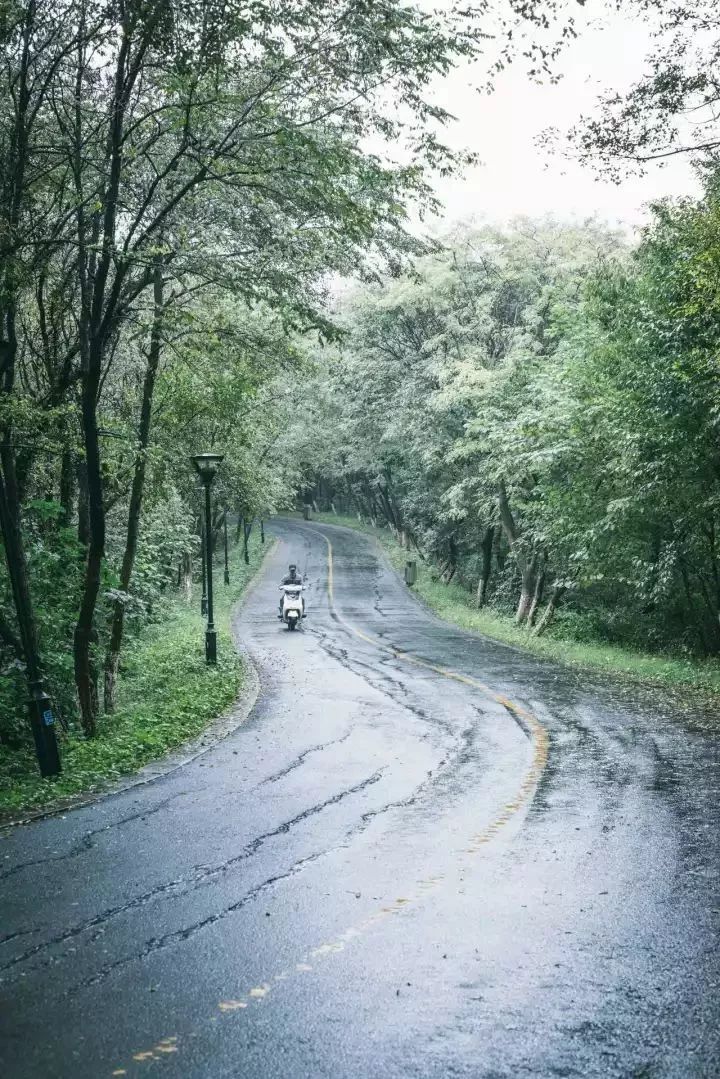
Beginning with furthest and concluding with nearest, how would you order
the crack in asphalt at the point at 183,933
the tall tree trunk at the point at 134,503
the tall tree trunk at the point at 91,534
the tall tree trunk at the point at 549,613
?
the tall tree trunk at the point at 549,613 → the tall tree trunk at the point at 134,503 → the tall tree trunk at the point at 91,534 → the crack in asphalt at the point at 183,933

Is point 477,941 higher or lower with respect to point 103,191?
lower

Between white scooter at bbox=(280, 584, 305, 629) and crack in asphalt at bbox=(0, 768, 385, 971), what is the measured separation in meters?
17.8

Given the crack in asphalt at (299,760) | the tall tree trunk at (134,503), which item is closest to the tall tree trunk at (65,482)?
the tall tree trunk at (134,503)

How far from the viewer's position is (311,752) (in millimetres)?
10938

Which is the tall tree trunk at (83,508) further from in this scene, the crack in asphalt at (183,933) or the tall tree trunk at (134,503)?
the crack in asphalt at (183,933)

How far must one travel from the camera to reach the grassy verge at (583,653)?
16922mm

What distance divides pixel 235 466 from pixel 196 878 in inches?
746

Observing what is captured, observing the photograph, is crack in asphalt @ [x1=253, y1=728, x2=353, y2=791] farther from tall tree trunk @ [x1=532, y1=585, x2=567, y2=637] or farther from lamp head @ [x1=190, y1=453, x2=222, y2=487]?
tall tree trunk @ [x1=532, y1=585, x2=567, y2=637]

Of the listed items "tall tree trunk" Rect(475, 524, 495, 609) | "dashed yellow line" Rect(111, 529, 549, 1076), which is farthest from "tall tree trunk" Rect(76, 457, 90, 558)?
"tall tree trunk" Rect(475, 524, 495, 609)

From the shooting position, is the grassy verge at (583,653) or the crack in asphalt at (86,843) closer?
the crack in asphalt at (86,843)

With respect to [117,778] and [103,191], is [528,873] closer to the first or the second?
[117,778]

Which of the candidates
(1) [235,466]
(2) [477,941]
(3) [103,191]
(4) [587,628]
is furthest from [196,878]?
(4) [587,628]

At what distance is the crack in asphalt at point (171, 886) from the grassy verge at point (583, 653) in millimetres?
9535

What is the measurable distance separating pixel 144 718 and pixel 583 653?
11.7 meters
